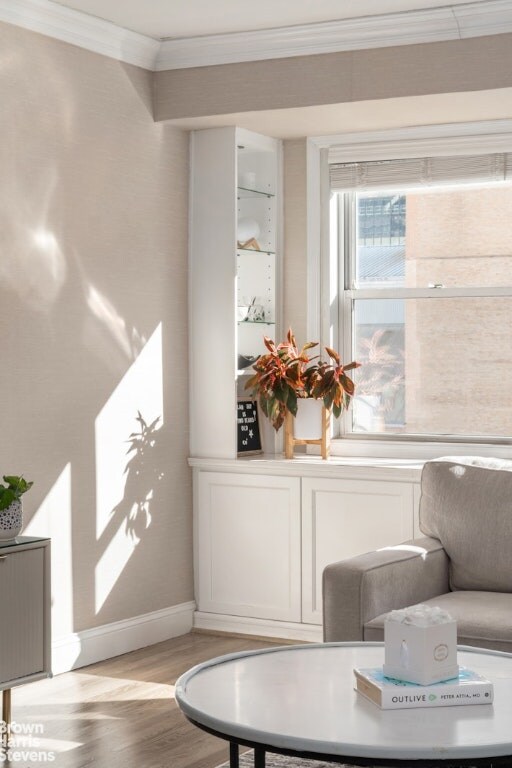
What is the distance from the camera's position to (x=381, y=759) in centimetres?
218

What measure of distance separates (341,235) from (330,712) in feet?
11.1

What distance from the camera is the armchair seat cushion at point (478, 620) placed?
3.43 metres

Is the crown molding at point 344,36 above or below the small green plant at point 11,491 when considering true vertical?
above

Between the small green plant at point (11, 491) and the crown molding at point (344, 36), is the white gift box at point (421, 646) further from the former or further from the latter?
the crown molding at point (344, 36)

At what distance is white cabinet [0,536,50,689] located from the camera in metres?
3.69

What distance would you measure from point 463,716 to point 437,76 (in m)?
2.87

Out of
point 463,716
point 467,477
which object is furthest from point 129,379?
point 463,716

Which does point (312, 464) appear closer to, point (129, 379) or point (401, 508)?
point (401, 508)

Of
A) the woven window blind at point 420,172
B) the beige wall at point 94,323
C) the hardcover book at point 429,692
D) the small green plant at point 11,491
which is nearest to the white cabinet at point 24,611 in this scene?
the small green plant at point 11,491

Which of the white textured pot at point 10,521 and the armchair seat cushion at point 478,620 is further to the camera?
the white textured pot at point 10,521

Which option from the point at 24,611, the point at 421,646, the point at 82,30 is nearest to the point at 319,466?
the point at 24,611

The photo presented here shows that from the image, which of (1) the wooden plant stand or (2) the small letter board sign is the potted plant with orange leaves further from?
(2) the small letter board sign

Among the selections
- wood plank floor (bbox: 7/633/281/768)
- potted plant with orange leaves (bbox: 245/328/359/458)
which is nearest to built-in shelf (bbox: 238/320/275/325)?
potted plant with orange leaves (bbox: 245/328/359/458)

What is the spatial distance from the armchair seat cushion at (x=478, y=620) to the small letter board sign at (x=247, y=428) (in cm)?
167
